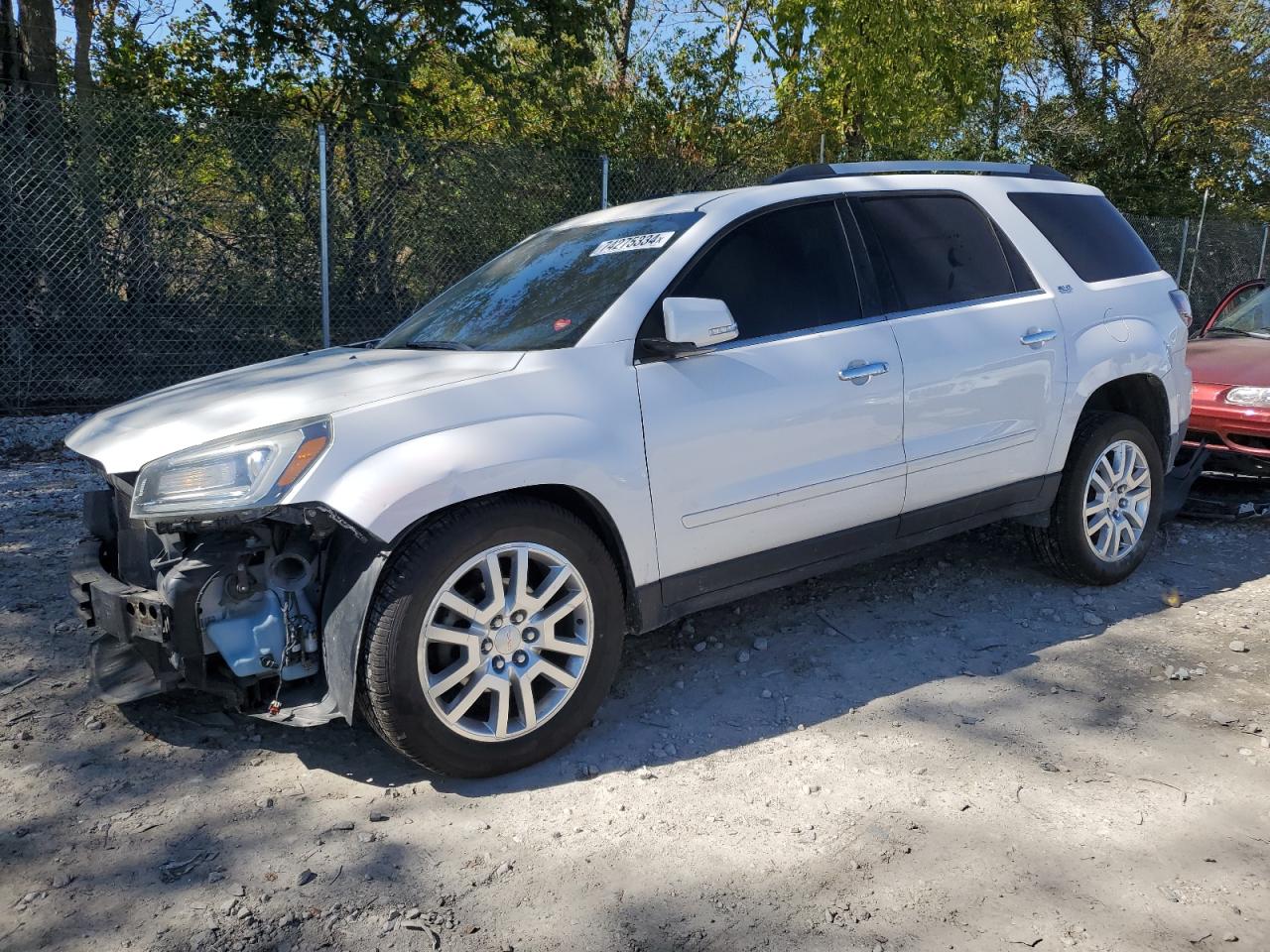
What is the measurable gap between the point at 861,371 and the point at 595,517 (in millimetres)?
1192

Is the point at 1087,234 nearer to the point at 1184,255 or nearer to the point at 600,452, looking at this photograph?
the point at 600,452

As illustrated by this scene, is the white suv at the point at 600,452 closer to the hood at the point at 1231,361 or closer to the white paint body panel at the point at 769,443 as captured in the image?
the white paint body panel at the point at 769,443

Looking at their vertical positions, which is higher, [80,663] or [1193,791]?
[80,663]

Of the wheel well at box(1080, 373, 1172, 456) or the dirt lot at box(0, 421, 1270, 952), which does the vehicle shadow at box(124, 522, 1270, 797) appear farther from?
Answer: the wheel well at box(1080, 373, 1172, 456)

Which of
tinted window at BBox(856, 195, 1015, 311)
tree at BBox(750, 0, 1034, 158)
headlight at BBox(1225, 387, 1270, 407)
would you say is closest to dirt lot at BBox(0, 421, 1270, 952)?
tinted window at BBox(856, 195, 1015, 311)

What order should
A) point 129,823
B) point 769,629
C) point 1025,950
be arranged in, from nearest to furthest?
point 1025,950
point 129,823
point 769,629

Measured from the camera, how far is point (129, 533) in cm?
328

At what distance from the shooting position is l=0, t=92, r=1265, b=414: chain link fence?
806 centimetres

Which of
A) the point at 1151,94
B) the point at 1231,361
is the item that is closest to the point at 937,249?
the point at 1231,361

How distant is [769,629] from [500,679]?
5.23ft

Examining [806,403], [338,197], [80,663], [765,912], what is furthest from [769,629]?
→ [338,197]

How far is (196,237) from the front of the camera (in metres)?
8.55

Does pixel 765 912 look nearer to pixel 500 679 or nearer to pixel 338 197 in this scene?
pixel 500 679

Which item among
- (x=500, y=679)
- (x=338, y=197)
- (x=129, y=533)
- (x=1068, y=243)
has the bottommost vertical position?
(x=500, y=679)
